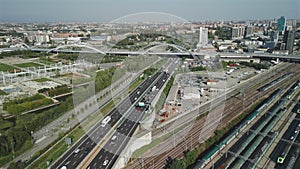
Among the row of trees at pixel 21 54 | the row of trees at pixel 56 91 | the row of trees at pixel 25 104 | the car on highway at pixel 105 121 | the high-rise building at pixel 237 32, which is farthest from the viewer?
the high-rise building at pixel 237 32

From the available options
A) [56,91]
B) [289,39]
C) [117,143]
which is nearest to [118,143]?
[117,143]

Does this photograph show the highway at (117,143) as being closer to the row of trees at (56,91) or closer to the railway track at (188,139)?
the railway track at (188,139)

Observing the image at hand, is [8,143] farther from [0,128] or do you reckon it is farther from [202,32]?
[202,32]

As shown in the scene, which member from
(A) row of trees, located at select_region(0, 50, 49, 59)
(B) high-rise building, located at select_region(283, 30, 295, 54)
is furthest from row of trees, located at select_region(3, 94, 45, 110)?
(B) high-rise building, located at select_region(283, 30, 295, 54)

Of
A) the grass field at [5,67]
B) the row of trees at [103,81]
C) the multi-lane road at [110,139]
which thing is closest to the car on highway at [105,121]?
the multi-lane road at [110,139]

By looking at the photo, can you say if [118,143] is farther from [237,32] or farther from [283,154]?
[237,32]

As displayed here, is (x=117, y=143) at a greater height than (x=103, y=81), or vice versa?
(x=103, y=81)

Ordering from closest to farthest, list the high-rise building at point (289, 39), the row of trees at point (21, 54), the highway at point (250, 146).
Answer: the highway at point (250, 146)
the row of trees at point (21, 54)
the high-rise building at point (289, 39)

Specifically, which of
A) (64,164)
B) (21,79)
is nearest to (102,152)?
(64,164)
